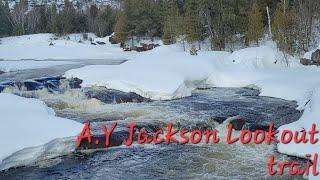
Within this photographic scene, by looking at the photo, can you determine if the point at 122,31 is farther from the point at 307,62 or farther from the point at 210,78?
the point at 307,62

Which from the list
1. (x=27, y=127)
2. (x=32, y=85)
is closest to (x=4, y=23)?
(x=32, y=85)

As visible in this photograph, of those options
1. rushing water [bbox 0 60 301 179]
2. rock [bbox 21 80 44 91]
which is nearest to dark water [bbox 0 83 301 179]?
rushing water [bbox 0 60 301 179]

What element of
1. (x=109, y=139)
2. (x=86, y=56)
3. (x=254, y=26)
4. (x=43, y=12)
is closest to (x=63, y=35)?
(x=43, y=12)

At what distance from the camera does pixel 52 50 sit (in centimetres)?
4512

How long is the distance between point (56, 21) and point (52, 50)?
1513 cm

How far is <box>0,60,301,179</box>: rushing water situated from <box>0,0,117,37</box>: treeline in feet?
145

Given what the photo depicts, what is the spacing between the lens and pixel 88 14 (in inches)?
2483

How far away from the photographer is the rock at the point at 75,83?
1966 cm

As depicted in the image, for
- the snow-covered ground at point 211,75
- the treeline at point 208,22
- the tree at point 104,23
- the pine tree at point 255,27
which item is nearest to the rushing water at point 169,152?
the snow-covered ground at point 211,75

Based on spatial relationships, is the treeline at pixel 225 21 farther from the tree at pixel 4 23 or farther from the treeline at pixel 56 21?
the tree at pixel 4 23

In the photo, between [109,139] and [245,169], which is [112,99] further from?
[245,169]

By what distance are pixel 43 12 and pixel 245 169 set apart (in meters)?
62.2

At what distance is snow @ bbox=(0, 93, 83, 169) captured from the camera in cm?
961

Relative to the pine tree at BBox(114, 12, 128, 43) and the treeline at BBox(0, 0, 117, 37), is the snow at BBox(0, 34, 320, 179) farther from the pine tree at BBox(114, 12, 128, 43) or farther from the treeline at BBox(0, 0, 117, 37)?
the treeline at BBox(0, 0, 117, 37)
